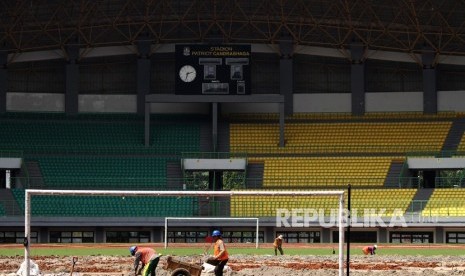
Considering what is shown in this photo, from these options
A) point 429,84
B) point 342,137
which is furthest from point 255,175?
point 429,84

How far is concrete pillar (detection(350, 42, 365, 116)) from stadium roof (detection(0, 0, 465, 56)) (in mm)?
896

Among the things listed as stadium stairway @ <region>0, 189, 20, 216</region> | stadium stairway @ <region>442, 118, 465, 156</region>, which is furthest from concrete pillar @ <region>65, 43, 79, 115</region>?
stadium stairway @ <region>442, 118, 465, 156</region>

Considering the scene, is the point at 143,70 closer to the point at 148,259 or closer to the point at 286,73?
the point at 286,73

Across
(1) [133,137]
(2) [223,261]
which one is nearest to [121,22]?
(1) [133,137]

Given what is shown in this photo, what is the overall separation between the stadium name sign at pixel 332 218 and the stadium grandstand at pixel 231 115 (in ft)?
0.53

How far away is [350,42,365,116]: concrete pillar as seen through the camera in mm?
73750

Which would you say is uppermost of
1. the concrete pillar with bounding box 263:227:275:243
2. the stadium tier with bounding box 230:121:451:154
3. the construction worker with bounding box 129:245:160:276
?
the stadium tier with bounding box 230:121:451:154

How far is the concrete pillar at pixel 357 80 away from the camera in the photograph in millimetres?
73750

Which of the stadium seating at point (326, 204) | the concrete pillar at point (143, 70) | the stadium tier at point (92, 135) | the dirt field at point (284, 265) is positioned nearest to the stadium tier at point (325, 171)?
the stadium seating at point (326, 204)

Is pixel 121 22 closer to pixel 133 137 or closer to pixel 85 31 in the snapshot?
pixel 85 31

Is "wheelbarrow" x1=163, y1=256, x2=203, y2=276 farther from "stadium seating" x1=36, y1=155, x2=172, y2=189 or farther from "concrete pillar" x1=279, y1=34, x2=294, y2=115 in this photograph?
"concrete pillar" x1=279, y1=34, x2=294, y2=115

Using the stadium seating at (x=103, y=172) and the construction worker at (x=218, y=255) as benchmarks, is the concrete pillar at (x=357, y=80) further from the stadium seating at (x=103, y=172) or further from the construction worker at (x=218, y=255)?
the construction worker at (x=218, y=255)

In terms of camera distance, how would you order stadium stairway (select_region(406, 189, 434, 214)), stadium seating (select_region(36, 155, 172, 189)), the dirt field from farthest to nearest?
stadium seating (select_region(36, 155, 172, 189)) < stadium stairway (select_region(406, 189, 434, 214)) < the dirt field

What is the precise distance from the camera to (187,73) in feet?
229
